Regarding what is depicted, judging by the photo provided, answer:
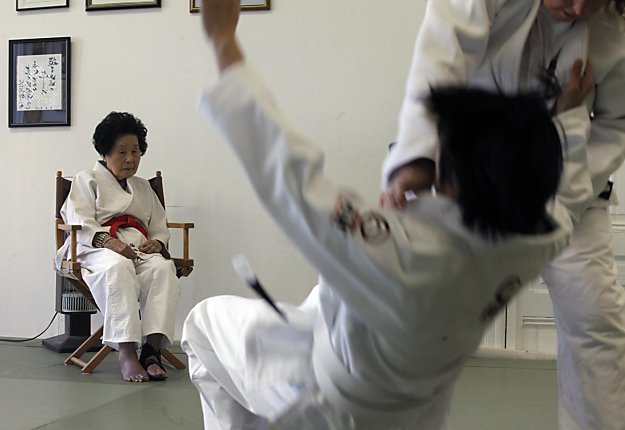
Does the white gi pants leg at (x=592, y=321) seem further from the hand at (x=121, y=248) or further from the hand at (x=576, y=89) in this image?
the hand at (x=121, y=248)

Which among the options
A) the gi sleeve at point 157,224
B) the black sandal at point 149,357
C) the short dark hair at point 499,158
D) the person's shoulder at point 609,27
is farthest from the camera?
the gi sleeve at point 157,224

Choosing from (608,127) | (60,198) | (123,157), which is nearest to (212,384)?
(608,127)

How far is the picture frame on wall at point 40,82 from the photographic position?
181 inches

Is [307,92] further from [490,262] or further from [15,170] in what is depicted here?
[490,262]

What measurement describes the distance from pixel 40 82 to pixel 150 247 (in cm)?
153

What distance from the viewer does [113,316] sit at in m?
3.46

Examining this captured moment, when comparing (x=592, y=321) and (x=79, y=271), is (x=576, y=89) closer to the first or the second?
(x=592, y=321)

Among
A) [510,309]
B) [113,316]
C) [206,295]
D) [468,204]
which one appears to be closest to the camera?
[468,204]

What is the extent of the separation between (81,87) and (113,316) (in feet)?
5.64

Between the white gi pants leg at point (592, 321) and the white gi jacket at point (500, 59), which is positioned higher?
the white gi jacket at point (500, 59)

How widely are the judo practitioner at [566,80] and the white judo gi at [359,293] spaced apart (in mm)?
318

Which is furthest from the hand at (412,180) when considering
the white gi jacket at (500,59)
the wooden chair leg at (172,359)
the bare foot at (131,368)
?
the wooden chair leg at (172,359)

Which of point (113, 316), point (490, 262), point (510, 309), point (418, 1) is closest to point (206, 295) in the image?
point (113, 316)

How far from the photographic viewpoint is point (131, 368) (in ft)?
11.0
